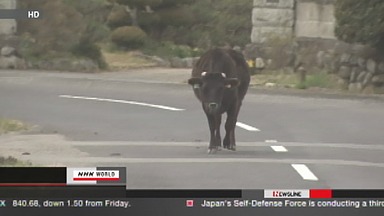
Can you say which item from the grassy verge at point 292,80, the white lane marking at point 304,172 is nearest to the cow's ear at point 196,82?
the grassy verge at point 292,80

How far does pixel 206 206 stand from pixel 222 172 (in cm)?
41

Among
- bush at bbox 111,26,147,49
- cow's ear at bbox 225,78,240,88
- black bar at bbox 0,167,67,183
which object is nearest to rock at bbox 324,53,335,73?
cow's ear at bbox 225,78,240,88

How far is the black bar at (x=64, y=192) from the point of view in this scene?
7.55 ft

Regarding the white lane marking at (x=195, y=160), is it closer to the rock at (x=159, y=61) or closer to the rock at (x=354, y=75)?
the rock at (x=159, y=61)

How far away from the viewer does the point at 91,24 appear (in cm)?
297

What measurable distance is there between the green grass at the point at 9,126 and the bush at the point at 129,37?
531 millimetres

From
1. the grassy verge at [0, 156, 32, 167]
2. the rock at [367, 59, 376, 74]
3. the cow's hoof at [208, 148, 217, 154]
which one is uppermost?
the rock at [367, 59, 376, 74]

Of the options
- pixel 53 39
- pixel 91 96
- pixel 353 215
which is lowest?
pixel 353 215

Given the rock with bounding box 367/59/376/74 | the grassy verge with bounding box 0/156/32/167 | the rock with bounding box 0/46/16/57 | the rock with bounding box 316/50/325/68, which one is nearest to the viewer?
the grassy verge with bounding box 0/156/32/167

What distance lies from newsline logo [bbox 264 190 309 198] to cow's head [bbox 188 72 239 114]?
76 centimetres

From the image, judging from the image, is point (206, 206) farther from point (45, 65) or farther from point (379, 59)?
point (379, 59)

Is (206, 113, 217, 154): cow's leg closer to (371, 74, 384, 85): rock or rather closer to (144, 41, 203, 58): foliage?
(144, 41, 203, 58): foliage

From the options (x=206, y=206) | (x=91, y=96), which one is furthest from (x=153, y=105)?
(x=206, y=206)

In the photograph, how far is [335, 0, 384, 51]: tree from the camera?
3454mm
